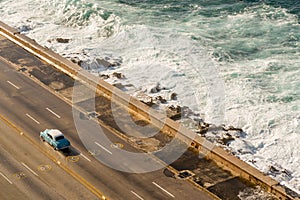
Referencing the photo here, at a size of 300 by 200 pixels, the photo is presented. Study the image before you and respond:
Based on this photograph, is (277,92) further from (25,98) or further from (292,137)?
(25,98)

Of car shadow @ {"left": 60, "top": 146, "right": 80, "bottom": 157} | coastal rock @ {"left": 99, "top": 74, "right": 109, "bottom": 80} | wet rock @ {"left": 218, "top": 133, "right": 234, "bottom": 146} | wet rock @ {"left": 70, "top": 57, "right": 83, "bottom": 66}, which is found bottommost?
car shadow @ {"left": 60, "top": 146, "right": 80, "bottom": 157}

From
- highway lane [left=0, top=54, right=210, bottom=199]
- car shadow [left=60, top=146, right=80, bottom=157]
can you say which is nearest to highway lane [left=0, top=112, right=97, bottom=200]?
highway lane [left=0, top=54, right=210, bottom=199]

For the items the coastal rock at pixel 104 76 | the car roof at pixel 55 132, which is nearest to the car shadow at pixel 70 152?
the car roof at pixel 55 132

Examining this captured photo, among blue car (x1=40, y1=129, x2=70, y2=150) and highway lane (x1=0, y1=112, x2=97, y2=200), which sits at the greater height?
blue car (x1=40, y1=129, x2=70, y2=150)

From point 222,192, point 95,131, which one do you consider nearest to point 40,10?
point 95,131

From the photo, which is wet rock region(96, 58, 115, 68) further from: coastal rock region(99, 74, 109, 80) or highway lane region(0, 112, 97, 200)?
highway lane region(0, 112, 97, 200)

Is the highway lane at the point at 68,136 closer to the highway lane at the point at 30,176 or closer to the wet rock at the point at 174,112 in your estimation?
the highway lane at the point at 30,176

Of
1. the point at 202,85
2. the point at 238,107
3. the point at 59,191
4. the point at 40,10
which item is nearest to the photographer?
the point at 59,191

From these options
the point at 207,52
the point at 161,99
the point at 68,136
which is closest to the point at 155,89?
the point at 161,99
